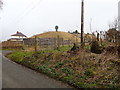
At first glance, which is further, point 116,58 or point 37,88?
point 116,58

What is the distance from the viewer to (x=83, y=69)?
28.0 ft

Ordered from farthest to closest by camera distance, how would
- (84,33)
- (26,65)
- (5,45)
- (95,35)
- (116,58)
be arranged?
1. (5,45)
2. (84,33)
3. (95,35)
4. (26,65)
5. (116,58)

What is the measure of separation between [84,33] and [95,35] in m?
2.01

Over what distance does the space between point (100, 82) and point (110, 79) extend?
0.45m

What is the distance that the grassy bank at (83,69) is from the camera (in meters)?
6.84

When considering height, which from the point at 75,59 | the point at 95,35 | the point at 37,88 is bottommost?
the point at 37,88

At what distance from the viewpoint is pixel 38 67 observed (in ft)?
34.0

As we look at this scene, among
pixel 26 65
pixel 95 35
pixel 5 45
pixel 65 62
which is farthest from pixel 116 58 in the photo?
pixel 5 45

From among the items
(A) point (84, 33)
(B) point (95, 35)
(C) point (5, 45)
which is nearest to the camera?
(B) point (95, 35)

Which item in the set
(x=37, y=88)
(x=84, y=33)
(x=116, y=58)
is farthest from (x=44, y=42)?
(x=37, y=88)

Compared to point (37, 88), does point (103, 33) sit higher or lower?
higher

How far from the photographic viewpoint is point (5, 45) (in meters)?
33.2

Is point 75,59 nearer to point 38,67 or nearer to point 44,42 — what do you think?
point 38,67

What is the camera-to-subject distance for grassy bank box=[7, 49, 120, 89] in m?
6.84
